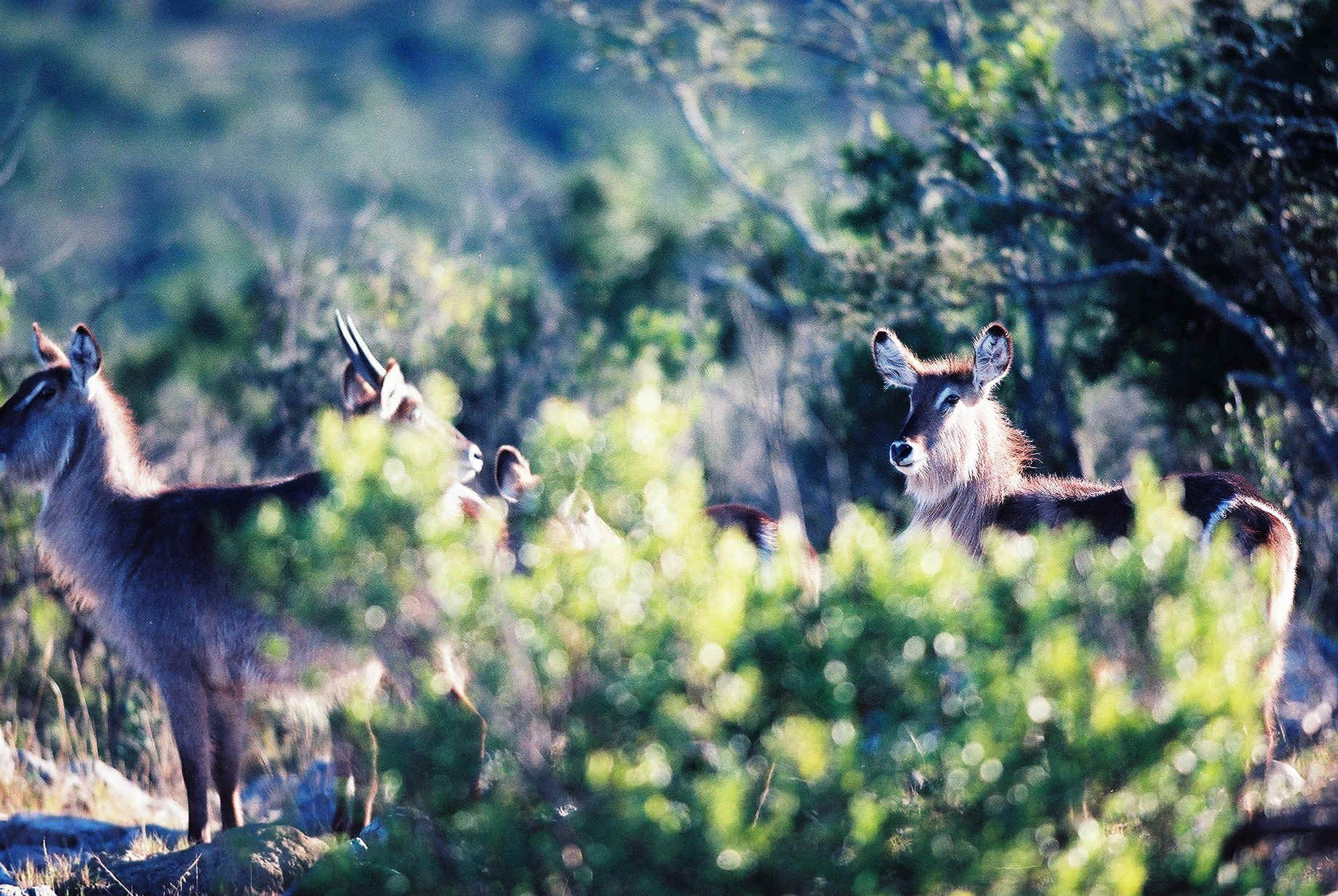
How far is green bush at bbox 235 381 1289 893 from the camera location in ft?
12.8

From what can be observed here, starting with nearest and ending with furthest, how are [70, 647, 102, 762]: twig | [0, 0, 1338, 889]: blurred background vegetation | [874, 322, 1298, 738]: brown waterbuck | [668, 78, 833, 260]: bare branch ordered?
[874, 322, 1298, 738]: brown waterbuck, [70, 647, 102, 762]: twig, [0, 0, 1338, 889]: blurred background vegetation, [668, 78, 833, 260]: bare branch

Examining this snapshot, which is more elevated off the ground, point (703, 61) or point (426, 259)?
point (703, 61)

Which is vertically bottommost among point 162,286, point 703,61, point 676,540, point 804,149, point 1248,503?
point 162,286

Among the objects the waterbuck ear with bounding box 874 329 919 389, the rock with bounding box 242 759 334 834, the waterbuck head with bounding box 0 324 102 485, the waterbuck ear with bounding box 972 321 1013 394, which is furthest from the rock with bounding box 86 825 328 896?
the waterbuck ear with bounding box 972 321 1013 394

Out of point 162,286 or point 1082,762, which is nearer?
point 1082,762

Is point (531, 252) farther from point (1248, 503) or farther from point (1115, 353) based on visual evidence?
point (1248, 503)

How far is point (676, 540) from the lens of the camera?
4328 millimetres

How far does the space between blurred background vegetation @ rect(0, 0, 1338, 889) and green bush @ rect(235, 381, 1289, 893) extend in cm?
12

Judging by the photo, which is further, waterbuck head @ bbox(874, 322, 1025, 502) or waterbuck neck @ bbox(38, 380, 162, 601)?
waterbuck head @ bbox(874, 322, 1025, 502)

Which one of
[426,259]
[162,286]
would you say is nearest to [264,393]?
[426,259]

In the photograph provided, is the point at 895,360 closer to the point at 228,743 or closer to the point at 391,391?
the point at 391,391

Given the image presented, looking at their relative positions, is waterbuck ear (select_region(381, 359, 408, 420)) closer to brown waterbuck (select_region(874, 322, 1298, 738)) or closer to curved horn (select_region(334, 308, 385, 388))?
curved horn (select_region(334, 308, 385, 388))

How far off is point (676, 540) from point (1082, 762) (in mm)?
1330

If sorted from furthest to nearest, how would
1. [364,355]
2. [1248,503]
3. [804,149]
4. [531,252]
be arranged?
[531,252] < [804,149] < [364,355] < [1248,503]
